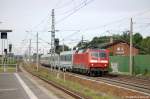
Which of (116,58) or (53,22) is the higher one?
(53,22)

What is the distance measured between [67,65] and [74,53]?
6.54m

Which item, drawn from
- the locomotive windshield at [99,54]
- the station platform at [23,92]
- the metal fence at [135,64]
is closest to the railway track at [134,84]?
the station platform at [23,92]

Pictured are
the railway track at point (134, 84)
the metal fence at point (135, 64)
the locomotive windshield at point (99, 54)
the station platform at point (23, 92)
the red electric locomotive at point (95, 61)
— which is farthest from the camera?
the metal fence at point (135, 64)

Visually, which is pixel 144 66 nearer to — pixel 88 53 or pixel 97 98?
pixel 88 53

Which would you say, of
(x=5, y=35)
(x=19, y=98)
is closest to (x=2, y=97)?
(x=19, y=98)

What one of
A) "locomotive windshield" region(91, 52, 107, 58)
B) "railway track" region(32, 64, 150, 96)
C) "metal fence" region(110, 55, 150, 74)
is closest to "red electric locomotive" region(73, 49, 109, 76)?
A: "locomotive windshield" region(91, 52, 107, 58)

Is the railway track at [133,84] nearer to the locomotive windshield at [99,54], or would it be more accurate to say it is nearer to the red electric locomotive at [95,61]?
the red electric locomotive at [95,61]

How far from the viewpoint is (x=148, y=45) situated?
4082 inches

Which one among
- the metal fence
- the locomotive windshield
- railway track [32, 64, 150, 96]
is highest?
the locomotive windshield

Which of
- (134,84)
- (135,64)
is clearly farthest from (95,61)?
(134,84)

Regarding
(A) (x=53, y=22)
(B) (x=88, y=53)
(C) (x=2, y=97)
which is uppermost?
(A) (x=53, y=22)

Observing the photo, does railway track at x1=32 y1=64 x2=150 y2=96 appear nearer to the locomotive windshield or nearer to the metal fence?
the locomotive windshield

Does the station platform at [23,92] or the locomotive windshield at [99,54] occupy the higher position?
the locomotive windshield at [99,54]

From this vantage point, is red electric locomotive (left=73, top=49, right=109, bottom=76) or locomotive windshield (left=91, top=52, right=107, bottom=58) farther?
locomotive windshield (left=91, top=52, right=107, bottom=58)
